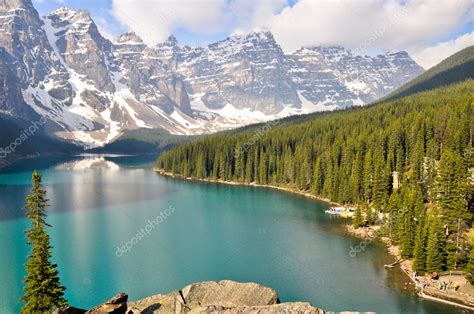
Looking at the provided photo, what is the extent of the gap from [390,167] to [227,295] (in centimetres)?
9879

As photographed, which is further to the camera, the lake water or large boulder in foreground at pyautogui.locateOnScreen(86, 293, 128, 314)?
the lake water

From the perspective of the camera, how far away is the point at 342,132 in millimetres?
151250

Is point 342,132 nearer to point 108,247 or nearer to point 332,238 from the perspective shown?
point 332,238

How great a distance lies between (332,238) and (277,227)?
15077 mm

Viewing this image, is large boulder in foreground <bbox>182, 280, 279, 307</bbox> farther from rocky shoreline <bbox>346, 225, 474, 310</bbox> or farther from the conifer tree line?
the conifer tree line

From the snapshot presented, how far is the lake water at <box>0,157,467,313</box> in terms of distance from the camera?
57312 mm

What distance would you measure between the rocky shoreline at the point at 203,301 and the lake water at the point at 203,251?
30.6 m

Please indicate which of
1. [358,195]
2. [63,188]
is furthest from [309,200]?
[63,188]

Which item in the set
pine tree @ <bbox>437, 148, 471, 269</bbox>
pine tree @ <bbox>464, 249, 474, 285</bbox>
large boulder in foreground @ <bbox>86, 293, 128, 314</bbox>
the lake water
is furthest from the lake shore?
large boulder in foreground @ <bbox>86, 293, 128, 314</bbox>

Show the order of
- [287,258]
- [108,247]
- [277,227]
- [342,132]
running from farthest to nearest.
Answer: [342,132]
[277,227]
[108,247]
[287,258]

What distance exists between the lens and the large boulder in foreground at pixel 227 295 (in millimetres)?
24625

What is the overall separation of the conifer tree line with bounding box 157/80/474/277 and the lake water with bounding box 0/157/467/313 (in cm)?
716

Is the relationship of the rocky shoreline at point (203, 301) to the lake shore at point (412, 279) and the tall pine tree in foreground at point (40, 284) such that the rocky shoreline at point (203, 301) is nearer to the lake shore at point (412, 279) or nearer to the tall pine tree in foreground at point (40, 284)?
the tall pine tree in foreground at point (40, 284)
